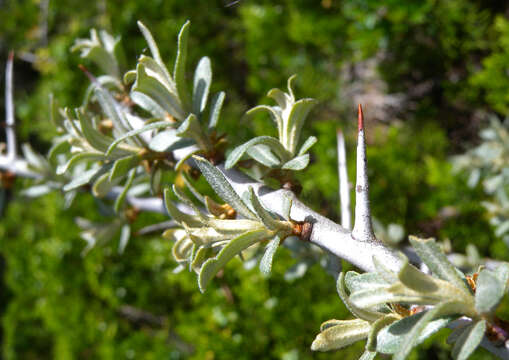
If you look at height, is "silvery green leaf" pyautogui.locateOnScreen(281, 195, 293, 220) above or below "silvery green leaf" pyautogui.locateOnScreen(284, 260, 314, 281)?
above

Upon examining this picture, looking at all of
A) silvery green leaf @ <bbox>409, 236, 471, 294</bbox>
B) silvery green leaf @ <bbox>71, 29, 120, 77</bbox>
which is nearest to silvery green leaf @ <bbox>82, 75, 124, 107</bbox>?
silvery green leaf @ <bbox>71, 29, 120, 77</bbox>

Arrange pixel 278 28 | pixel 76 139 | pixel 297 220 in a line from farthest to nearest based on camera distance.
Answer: pixel 278 28, pixel 76 139, pixel 297 220

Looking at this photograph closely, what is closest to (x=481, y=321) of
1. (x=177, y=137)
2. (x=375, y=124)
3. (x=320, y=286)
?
(x=177, y=137)

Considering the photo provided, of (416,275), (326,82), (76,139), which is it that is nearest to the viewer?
(416,275)

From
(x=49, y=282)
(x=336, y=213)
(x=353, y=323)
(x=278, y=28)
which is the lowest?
(x=49, y=282)

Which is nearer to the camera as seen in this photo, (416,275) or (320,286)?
(416,275)

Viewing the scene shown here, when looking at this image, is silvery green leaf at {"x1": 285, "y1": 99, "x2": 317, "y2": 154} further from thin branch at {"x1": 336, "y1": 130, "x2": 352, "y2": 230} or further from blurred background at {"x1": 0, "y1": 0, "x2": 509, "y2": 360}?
blurred background at {"x1": 0, "y1": 0, "x2": 509, "y2": 360}

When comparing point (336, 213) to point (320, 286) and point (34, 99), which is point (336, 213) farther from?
point (34, 99)
